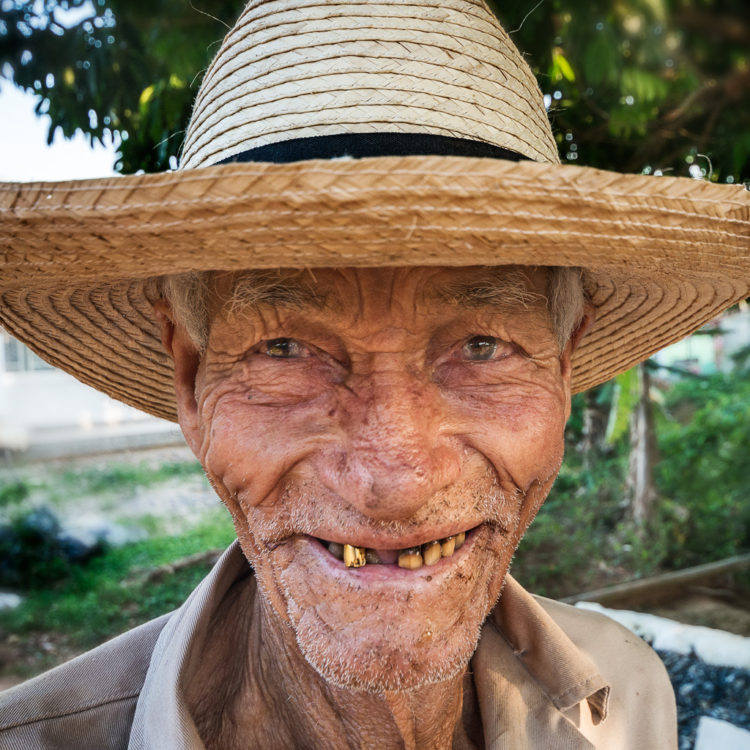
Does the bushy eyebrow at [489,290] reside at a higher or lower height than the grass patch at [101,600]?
higher

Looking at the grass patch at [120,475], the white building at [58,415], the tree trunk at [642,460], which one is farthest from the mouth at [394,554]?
the white building at [58,415]

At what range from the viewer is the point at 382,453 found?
4.05ft

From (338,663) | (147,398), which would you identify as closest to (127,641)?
(147,398)

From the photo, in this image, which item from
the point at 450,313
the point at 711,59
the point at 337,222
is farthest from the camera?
the point at 711,59

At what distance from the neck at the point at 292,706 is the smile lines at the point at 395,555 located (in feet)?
1.18

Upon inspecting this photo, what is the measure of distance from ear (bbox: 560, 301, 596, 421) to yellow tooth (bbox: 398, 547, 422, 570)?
533mm

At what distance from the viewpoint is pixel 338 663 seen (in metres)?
1.28

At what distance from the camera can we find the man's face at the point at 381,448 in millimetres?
1257

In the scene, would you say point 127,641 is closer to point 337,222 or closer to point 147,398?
point 147,398

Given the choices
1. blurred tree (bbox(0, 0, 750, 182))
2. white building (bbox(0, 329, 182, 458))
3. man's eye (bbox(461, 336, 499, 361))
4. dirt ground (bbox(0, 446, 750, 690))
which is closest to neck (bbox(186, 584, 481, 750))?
man's eye (bbox(461, 336, 499, 361))

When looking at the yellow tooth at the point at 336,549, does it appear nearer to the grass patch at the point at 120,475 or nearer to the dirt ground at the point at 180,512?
the dirt ground at the point at 180,512

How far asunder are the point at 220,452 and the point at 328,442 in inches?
9.7

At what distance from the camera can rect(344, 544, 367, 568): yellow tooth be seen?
4.28 feet

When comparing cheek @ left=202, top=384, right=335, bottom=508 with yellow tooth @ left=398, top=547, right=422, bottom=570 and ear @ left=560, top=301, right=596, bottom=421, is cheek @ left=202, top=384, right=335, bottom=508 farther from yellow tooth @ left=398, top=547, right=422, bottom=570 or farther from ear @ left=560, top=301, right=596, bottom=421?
ear @ left=560, top=301, right=596, bottom=421
